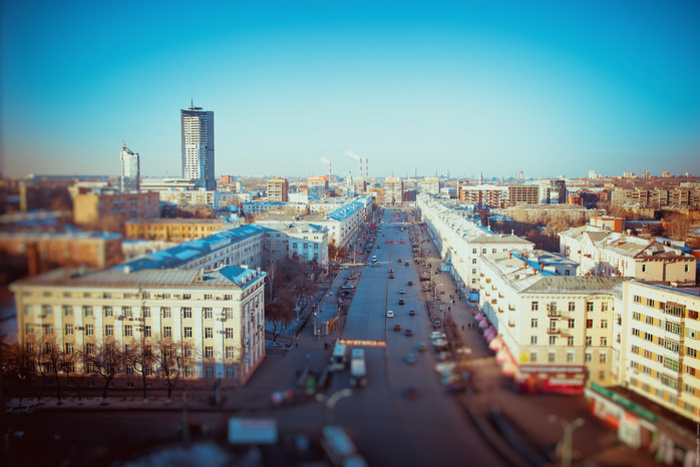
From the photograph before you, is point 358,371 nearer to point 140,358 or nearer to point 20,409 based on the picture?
point 140,358

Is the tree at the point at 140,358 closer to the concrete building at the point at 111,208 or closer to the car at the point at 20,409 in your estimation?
the car at the point at 20,409

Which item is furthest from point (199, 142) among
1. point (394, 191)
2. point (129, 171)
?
point (394, 191)

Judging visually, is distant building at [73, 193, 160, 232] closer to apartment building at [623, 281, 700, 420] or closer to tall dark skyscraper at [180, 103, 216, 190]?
apartment building at [623, 281, 700, 420]

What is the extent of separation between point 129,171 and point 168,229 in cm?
105

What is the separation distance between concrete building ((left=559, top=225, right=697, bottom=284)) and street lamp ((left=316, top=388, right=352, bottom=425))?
379 inches

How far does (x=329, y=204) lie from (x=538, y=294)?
119ft

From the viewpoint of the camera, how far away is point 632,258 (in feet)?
46.5

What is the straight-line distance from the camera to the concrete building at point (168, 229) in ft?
16.7

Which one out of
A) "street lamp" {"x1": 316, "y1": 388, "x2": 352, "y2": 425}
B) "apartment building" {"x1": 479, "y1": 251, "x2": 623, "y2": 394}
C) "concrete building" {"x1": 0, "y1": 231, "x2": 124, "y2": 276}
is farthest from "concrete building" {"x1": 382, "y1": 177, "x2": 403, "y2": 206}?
"concrete building" {"x1": 0, "y1": 231, "x2": 124, "y2": 276}

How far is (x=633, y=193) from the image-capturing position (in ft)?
134

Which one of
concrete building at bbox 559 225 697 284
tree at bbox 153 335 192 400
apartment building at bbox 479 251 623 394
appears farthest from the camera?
concrete building at bbox 559 225 697 284

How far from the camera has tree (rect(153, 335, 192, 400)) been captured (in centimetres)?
893

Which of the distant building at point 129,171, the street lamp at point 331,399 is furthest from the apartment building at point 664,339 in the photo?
the distant building at point 129,171

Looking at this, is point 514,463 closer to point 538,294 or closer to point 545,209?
point 538,294
